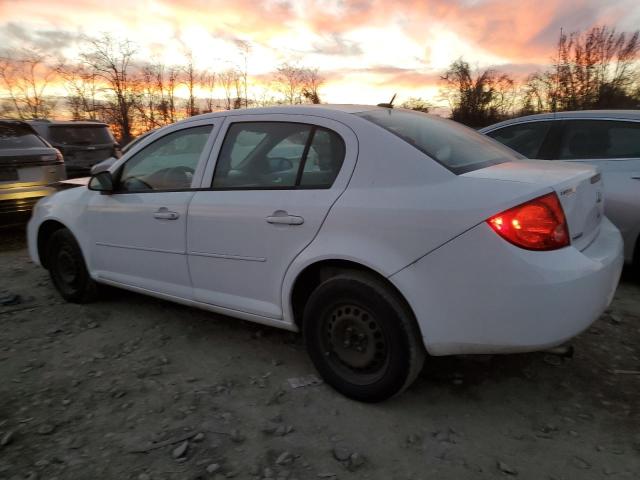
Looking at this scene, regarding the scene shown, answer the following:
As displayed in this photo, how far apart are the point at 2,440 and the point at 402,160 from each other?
243 cm

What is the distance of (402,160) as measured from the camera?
2.44 m

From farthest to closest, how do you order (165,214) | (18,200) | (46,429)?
(18,200)
(165,214)
(46,429)

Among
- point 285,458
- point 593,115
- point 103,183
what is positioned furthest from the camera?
point 593,115

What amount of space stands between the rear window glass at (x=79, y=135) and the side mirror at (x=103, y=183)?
617cm

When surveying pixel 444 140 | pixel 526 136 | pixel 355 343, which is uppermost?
pixel 526 136

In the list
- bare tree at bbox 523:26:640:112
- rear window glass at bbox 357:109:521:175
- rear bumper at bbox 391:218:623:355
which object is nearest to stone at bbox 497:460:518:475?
rear bumper at bbox 391:218:623:355

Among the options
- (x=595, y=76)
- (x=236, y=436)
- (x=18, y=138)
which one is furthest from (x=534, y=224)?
(x=595, y=76)

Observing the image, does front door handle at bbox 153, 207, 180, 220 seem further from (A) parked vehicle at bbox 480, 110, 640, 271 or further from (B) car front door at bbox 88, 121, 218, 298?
(A) parked vehicle at bbox 480, 110, 640, 271

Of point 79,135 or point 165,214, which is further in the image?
point 79,135

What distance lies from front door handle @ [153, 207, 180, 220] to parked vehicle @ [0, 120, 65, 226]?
4.20m

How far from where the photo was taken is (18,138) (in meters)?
6.90

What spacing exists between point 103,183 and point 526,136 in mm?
4020

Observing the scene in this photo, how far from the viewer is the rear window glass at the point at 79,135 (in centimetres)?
894

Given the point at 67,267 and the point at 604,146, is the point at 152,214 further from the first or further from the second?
the point at 604,146
